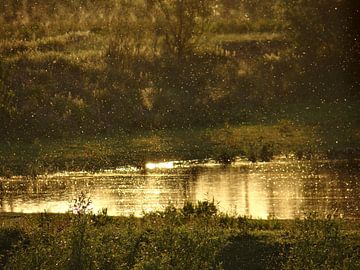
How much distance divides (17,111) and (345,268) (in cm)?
1716

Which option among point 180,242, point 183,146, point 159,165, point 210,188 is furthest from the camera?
point 183,146

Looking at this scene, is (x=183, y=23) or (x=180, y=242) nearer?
(x=180, y=242)

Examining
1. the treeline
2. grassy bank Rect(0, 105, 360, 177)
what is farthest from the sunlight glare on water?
the treeline

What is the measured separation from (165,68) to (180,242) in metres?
18.5

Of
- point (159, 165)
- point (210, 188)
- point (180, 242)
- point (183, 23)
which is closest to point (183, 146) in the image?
point (159, 165)

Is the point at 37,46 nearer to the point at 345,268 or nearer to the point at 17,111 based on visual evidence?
the point at 17,111

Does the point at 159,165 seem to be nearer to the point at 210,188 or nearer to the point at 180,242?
the point at 210,188

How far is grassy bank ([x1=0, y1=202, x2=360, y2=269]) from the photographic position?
1388cm

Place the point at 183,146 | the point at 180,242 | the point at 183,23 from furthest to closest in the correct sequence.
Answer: the point at 183,23, the point at 183,146, the point at 180,242

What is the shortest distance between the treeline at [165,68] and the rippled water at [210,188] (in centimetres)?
455

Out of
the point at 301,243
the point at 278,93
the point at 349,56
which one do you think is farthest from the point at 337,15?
the point at 301,243

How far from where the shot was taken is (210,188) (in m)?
21.7

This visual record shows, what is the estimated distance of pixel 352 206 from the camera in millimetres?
19266

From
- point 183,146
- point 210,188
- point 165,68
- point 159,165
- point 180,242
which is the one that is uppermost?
point 165,68
